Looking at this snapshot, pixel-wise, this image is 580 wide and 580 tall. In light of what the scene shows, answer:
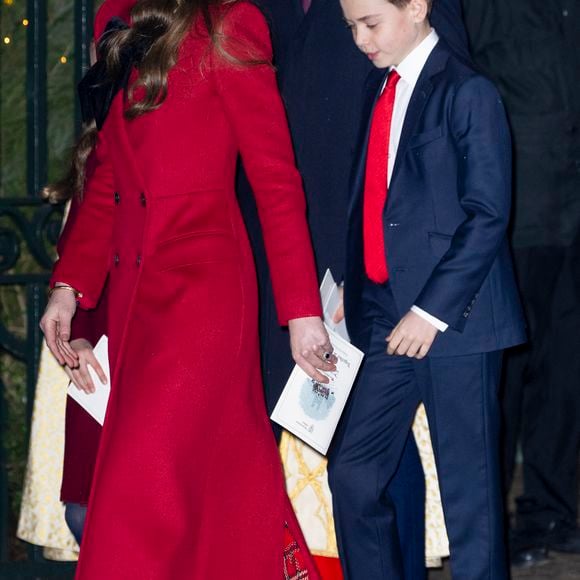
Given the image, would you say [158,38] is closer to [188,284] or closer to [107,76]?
[107,76]

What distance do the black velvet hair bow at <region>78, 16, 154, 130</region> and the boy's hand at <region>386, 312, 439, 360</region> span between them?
84cm

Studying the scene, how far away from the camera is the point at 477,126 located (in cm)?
321

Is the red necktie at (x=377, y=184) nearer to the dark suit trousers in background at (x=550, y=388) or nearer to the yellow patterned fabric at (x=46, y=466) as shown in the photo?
the yellow patterned fabric at (x=46, y=466)

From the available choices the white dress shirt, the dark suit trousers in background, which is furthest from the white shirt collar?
the dark suit trousers in background

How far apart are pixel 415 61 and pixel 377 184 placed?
1.04 ft

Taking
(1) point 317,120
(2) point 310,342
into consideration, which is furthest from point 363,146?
(2) point 310,342

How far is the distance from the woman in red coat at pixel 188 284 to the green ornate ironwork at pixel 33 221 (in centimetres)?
133

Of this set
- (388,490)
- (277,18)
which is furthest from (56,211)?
(388,490)

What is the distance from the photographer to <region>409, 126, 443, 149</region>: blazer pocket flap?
328 centimetres

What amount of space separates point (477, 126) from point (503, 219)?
223mm

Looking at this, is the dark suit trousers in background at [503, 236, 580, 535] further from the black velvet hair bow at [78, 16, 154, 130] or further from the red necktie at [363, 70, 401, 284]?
the black velvet hair bow at [78, 16, 154, 130]

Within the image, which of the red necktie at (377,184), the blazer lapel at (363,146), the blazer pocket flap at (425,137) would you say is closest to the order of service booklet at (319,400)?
the red necktie at (377,184)

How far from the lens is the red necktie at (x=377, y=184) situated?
135 inches

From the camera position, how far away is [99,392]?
3.37 meters
